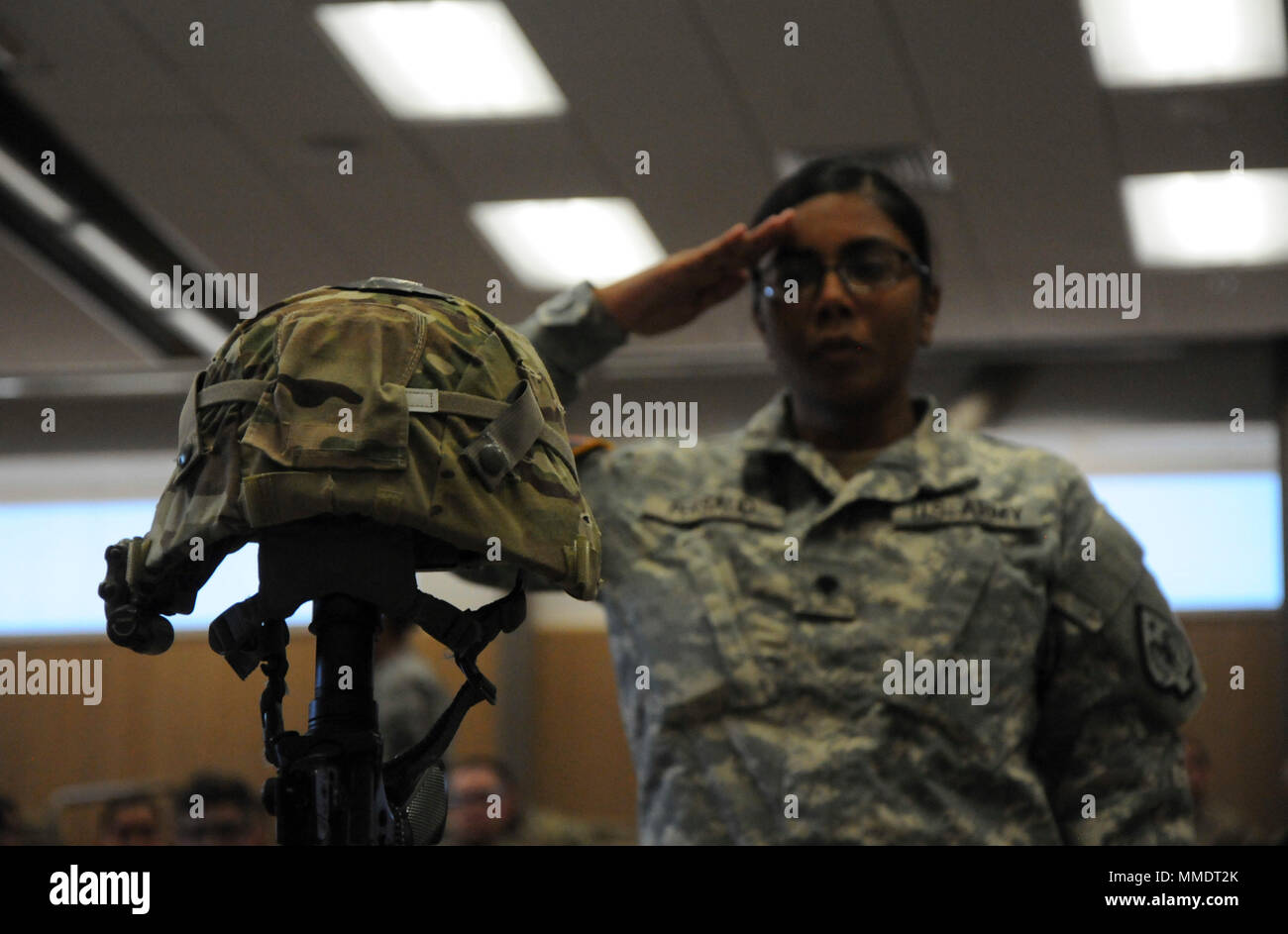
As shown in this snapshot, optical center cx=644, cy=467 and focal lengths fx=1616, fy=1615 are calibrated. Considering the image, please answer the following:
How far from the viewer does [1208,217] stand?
16.2 feet

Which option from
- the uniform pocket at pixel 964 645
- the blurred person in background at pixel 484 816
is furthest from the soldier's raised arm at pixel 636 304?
the blurred person in background at pixel 484 816

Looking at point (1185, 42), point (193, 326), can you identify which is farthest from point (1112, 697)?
point (193, 326)

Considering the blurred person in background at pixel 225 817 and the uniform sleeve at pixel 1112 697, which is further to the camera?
the blurred person in background at pixel 225 817

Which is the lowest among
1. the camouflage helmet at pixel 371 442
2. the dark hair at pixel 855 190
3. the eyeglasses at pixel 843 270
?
the camouflage helmet at pixel 371 442

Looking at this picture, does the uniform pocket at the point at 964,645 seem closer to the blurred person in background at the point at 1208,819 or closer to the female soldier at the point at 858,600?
the female soldier at the point at 858,600

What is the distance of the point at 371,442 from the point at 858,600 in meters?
0.76

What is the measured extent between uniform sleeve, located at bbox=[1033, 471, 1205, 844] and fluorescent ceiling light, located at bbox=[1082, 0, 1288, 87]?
2.60 metres

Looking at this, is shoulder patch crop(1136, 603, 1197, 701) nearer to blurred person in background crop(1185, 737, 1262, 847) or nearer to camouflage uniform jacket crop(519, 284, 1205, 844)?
camouflage uniform jacket crop(519, 284, 1205, 844)

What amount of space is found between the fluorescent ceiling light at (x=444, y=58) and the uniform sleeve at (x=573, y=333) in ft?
7.62

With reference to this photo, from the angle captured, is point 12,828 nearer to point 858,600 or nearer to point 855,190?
point 858,600

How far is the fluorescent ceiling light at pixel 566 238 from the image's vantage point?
15.8 ft

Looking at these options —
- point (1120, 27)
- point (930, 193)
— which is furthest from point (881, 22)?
point (930, 193)
